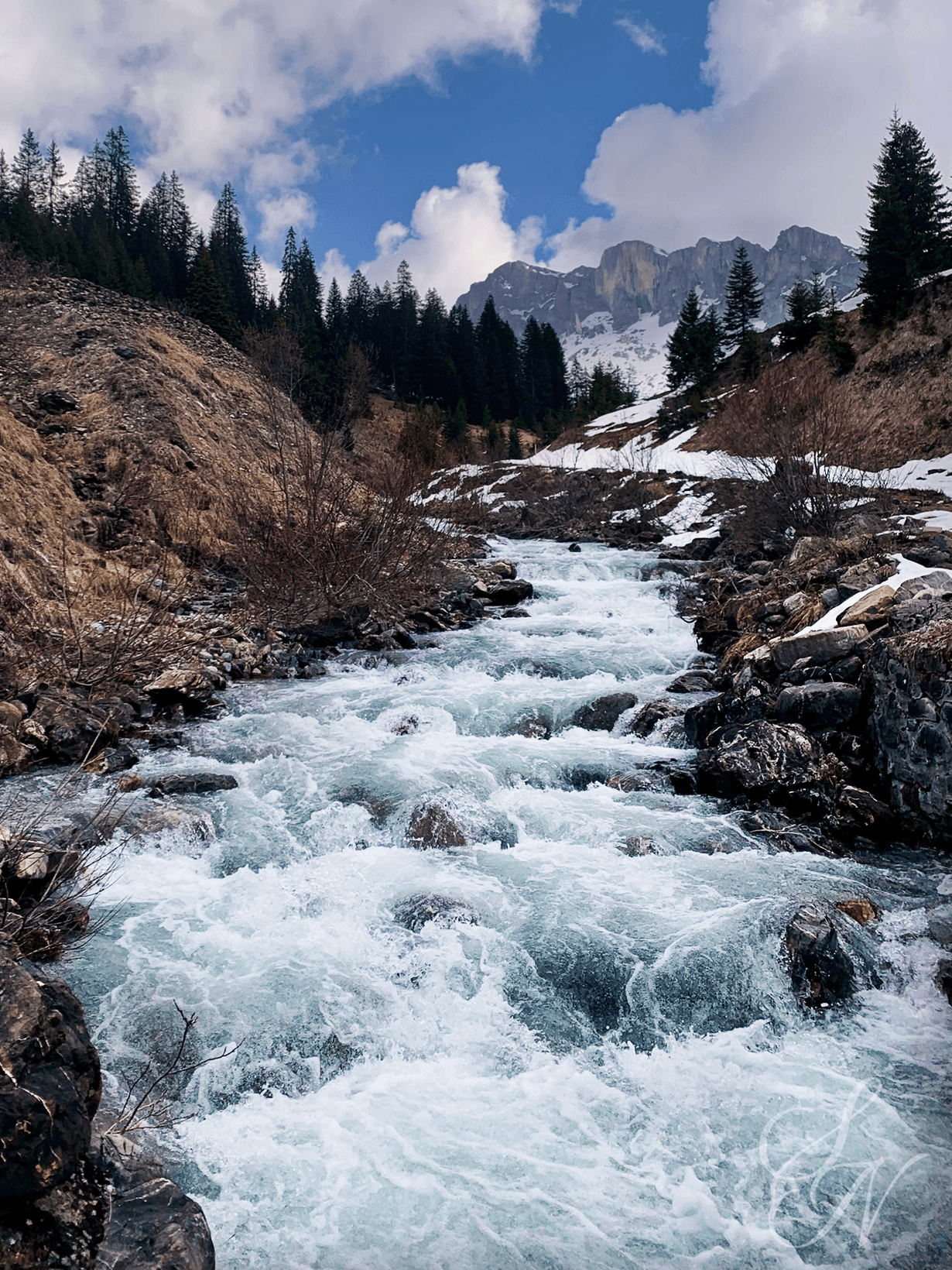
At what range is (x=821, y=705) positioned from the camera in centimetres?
829

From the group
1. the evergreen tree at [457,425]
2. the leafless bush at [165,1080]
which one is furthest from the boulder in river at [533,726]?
the evergreen tree at [457,425]

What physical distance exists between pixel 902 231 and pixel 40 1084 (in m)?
47.2

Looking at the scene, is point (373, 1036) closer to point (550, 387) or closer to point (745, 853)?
point (745, 853)

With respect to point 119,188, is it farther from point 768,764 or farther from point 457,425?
point 768,764

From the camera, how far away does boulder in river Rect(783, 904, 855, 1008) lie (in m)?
5.24

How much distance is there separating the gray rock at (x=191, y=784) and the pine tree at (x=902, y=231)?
41.5 metres

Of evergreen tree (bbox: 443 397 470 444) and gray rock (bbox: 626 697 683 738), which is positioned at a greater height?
evergreen tree (bbox: 443 397 470 444)

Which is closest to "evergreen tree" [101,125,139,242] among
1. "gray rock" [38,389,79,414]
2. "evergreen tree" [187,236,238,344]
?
"evergreen tree" [187,236,238,344]

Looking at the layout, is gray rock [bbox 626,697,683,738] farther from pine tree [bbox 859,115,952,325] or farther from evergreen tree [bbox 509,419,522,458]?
evergreen tree [bbox 509,419,522,458]

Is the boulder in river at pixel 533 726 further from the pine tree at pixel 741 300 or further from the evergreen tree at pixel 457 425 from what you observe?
the pine tree at pixel 741 300

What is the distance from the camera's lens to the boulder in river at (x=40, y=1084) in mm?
2652

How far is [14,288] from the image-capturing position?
28.0 metres

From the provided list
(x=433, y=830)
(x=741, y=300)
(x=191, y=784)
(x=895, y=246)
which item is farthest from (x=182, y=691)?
(x=741, y=300)

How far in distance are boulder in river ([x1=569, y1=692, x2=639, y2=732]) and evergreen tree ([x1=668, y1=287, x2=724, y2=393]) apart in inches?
1768
